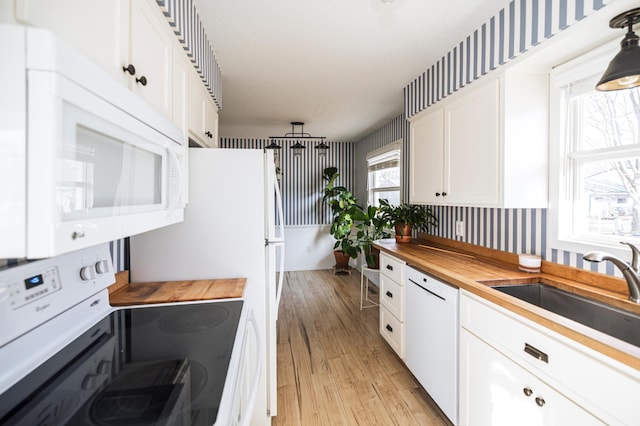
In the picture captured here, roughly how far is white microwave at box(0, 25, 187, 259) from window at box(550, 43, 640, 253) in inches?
81.5

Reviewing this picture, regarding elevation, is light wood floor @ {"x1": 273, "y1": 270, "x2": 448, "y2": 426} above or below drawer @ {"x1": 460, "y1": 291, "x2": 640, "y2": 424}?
below

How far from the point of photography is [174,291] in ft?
5.03

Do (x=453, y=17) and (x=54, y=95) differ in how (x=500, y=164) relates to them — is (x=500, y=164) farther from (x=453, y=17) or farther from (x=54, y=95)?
(x=54, y=95)

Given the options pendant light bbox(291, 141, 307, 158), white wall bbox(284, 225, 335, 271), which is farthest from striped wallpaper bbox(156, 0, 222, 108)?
white wall bbox(284, 225, 335, 271)

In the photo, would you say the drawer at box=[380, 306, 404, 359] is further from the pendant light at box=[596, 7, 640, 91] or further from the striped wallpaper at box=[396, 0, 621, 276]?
the pendant light at box=[596, 7, 640, 91]

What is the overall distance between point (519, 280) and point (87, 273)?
6.63ft

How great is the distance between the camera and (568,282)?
1536 millimetres

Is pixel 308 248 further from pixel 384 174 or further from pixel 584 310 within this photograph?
pixel 584 310

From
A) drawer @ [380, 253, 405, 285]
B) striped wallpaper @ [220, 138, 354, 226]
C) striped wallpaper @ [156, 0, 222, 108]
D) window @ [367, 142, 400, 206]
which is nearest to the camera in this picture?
striped wallpaper @ [156, 0, 222, 108]

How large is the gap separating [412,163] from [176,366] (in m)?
2.48

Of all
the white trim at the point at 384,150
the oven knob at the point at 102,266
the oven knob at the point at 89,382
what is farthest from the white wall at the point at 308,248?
the oven knob at the point at 89,382

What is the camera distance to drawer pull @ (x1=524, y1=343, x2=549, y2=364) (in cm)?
115

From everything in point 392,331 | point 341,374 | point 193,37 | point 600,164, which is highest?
point 193,37

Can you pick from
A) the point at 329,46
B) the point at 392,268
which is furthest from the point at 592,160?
the point at 329,46
